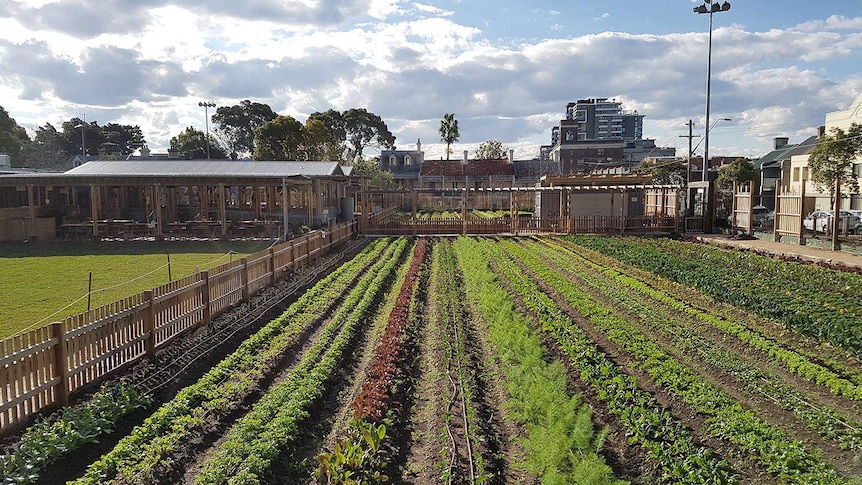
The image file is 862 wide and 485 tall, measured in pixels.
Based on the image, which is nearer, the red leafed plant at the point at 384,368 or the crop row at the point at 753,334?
the red leafed plant at the point at 384,368

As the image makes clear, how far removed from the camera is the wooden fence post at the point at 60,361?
26.3 feet

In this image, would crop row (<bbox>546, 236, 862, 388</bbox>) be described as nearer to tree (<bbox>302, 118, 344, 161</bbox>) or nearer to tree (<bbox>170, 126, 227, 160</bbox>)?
tree (<bbox>302, 118, 344, 161</bbox>)

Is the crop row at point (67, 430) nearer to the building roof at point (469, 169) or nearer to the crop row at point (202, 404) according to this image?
the crop row at point (202, 404)

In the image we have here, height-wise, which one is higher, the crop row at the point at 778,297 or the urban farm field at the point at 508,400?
the crop row at the point at 778,297

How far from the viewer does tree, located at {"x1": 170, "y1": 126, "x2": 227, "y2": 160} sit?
288ft

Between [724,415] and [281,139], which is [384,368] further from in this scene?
[281,139]

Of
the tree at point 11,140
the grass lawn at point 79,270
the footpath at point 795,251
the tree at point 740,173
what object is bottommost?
the grass lawn at point 79,270

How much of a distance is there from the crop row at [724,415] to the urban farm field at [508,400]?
26mm

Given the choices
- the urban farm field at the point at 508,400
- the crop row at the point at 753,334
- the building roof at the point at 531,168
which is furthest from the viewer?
the building roof at the point at 531,168

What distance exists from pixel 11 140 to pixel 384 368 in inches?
3198

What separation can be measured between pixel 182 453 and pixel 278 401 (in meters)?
1.46

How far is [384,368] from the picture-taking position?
30.6ft

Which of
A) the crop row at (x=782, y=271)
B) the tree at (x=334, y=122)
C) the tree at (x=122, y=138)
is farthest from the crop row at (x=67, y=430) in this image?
the tree at (x=122, y=138)

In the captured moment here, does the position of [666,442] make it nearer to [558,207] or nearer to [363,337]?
[363,337]
